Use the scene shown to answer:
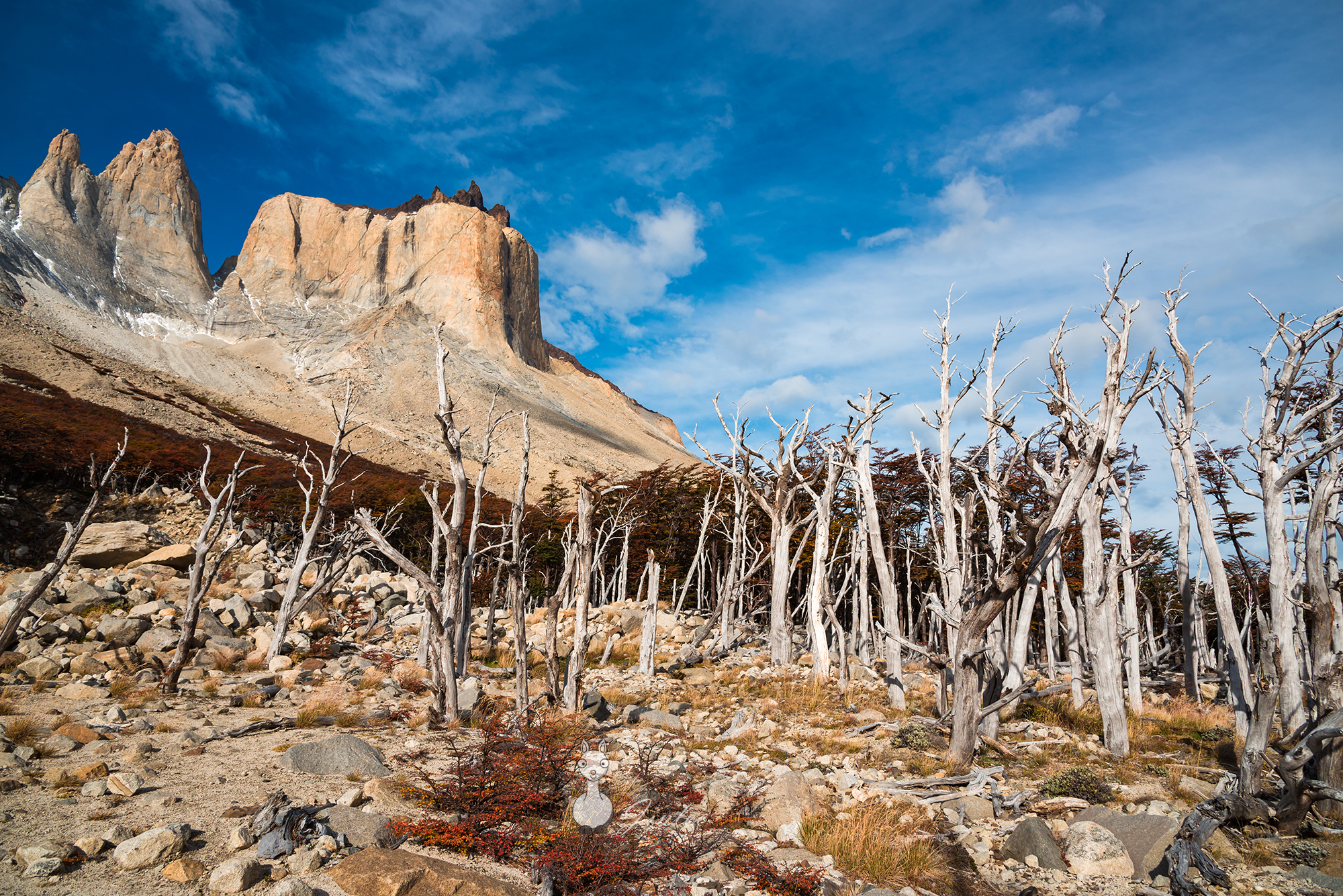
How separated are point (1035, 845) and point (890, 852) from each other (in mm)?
1429

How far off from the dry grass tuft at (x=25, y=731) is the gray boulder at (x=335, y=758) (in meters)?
2.72

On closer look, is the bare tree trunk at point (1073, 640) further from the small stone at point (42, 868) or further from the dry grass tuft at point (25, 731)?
the dry grass tuft at point (25, 731)

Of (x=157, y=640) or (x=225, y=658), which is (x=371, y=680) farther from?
(x=157, y=640)

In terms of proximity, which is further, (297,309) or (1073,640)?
(297,309)

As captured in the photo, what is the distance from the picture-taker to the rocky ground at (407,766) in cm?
504

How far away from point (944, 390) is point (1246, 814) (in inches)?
299

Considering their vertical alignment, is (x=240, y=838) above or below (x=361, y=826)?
above

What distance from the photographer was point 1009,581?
7.44m

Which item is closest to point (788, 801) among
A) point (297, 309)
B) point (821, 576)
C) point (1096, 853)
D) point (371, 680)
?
point (1096, 853)

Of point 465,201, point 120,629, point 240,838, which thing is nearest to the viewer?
point 240,838

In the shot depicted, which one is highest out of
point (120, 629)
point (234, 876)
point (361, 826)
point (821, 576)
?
point (821, 576)

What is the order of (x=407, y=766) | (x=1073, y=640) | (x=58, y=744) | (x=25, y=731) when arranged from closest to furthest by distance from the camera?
Result: (x=58, y=744), (x=25, y=731), (x=407, y=766), (x=1073, y=640)

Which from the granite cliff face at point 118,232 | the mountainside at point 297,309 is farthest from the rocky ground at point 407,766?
the granite cliff face at point 118,232

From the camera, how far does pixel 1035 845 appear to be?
5.93 metres
